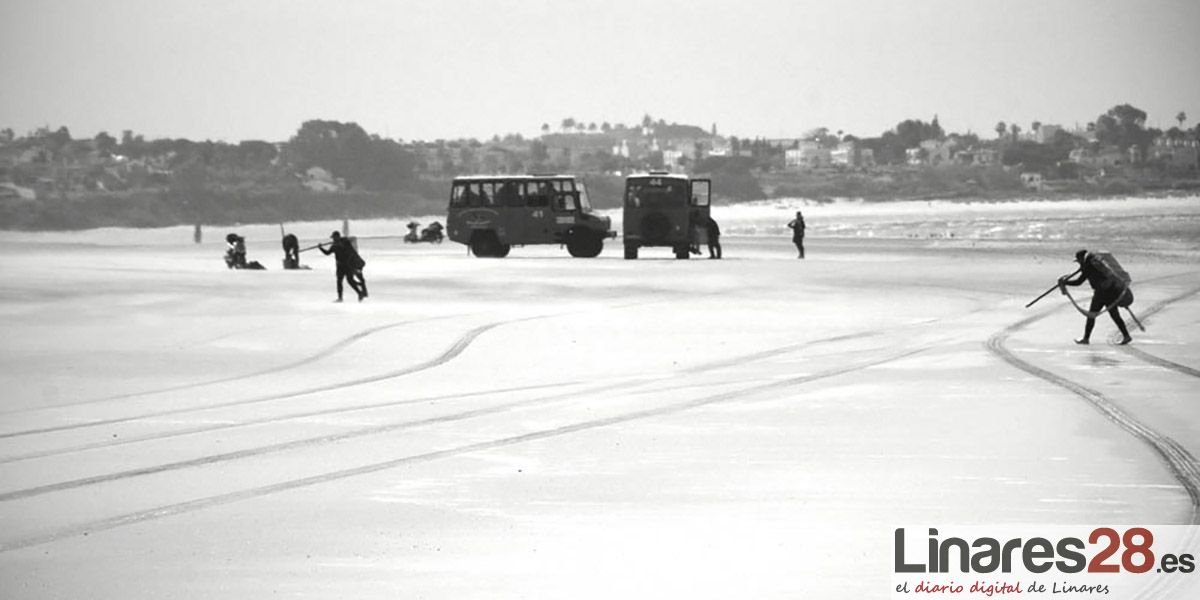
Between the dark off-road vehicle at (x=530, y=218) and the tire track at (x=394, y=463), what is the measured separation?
31.2 metres

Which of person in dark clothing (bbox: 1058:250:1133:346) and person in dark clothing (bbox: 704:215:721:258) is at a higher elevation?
person in dark clothing (bbox: 1058:250:1133:346)

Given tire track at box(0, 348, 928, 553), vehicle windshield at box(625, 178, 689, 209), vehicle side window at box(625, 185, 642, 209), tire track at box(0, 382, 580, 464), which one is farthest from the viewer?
vehicle side window at box(625, 185, 642, 209)

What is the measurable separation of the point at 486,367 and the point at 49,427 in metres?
5.88

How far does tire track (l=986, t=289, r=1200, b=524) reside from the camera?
10861mm

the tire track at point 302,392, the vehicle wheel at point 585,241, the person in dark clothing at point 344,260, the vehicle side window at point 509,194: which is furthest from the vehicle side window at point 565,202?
the tire track at point 302,392

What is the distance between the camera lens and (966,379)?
17422 mm

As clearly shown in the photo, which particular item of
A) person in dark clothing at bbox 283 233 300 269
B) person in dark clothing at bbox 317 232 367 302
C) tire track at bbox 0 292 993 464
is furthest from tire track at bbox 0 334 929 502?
person in dark clothing at bbox 283 233 300 269

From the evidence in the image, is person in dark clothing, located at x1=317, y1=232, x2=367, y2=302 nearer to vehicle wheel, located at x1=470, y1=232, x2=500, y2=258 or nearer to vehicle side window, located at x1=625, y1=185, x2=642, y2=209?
vehicle side window, located at x1=625, y1=185, x2=642, y2=209

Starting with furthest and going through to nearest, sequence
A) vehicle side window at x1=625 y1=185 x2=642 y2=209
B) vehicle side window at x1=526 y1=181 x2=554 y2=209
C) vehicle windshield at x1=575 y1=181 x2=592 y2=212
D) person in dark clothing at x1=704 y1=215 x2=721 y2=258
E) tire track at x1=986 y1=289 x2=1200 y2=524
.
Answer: vehicle windshield at x1=575 y1=181 x2=592 y2=212, vehicle side window at x1=526 y1=181 x2=554 y2=209, vehicle side window at x1=625 y1=185 x2=642 y2=209, person in dark clothing at x1=704 y1=215 x2=721 y2=258, tire track at x1=986 y1=289 x2=1200 y2=524

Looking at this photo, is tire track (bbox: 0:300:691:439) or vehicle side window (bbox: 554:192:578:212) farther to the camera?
vehicle side window (bbox: 554:192:578:212)

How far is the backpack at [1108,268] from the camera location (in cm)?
2108

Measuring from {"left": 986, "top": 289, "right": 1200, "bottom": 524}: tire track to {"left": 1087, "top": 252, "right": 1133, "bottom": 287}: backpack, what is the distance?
1.46m

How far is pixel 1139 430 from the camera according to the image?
1351cm

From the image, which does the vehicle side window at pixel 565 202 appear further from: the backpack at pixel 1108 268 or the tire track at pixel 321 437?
the tire track at pixel 321 437
